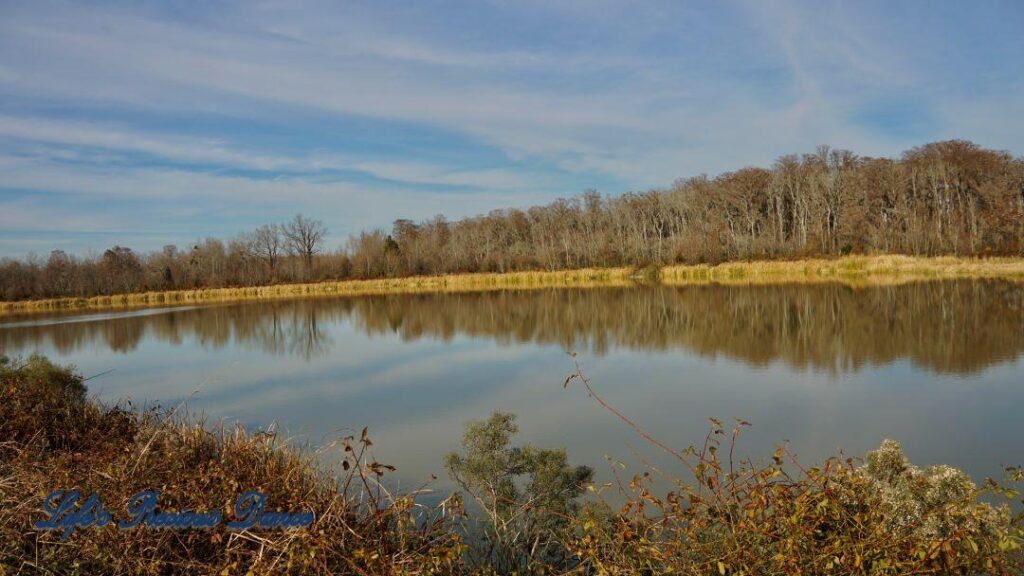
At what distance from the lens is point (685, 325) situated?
1811 centimetres

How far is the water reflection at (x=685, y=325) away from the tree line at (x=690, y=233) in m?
15.9

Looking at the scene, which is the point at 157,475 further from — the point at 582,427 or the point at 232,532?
the point at 582,427

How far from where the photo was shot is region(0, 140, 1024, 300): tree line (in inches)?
1629

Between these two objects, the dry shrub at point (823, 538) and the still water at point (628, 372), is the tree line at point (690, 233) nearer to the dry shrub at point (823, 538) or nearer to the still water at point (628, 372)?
the still water at point (628, 372)

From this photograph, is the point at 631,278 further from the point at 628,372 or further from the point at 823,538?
the point at 823,538

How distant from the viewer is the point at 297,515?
3.13 m

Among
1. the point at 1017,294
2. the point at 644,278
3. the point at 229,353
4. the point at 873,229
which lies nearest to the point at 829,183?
the point at 873,229

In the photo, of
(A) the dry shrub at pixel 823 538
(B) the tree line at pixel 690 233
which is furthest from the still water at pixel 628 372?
(B) the tree line at pixel 690 233

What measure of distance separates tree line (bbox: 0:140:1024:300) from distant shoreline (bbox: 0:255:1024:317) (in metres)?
2.81

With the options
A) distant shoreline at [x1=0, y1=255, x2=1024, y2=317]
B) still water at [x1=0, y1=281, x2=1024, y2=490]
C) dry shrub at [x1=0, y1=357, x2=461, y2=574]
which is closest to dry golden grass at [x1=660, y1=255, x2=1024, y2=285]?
distant shoreline at [x1=0, y1=255, x2=1024, y2=317]

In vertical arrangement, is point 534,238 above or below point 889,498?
above

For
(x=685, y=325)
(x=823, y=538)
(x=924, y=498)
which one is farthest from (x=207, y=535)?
(x=685, y=325)

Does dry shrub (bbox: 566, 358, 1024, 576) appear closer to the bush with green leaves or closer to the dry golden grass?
the bush with green leaves

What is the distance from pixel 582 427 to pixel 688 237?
4213 centimetres
